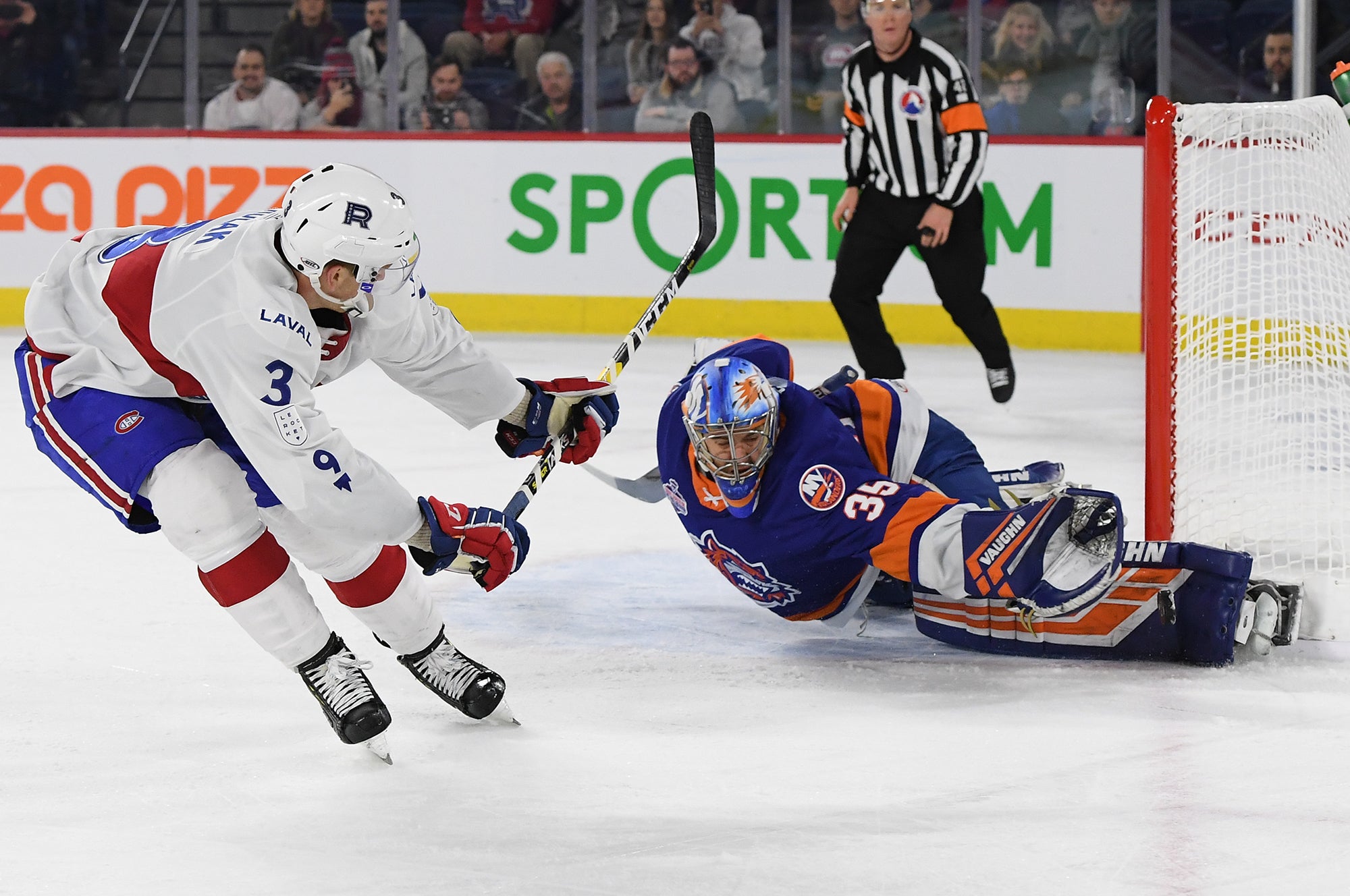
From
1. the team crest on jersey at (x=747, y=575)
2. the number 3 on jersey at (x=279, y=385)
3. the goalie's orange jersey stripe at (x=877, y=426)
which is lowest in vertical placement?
the team crest on jersey at (x=747, y=575)

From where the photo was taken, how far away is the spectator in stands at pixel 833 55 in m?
6.92

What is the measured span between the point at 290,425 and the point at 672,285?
1.54 meters

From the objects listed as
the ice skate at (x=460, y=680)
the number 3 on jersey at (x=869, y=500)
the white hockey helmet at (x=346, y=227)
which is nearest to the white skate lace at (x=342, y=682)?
the ice skate at (x=460, y=680)

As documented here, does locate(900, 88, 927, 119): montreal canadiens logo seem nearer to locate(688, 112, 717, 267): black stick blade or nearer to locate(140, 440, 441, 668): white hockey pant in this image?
locate(688, 112, 717, 267): black stick blade

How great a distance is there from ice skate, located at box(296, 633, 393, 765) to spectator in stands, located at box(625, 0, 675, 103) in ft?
16.5

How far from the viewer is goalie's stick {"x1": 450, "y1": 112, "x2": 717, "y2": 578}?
2.75m

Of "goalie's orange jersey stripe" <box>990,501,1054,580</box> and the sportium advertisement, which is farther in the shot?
the sportium advertisement

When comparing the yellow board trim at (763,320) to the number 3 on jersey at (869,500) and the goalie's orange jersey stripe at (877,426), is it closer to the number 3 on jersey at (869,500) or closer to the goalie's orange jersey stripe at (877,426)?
the goalie's orange jersey stripe at (877,426)

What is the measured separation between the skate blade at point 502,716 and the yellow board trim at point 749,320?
4.37 metres

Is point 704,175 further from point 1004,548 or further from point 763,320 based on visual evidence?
point 763,320

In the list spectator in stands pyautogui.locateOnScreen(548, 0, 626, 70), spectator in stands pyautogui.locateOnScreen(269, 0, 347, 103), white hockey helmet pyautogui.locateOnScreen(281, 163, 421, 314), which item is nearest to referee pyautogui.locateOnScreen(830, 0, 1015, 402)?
spectator in stands pyautogui.locateOnScreen(548, 0, 626, 70)

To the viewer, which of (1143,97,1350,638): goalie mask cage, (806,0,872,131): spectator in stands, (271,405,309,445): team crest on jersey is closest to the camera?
(271,405,309,445): team crest on jersey

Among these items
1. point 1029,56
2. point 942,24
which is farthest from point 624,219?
point 1029,56

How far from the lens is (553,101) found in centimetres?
710
